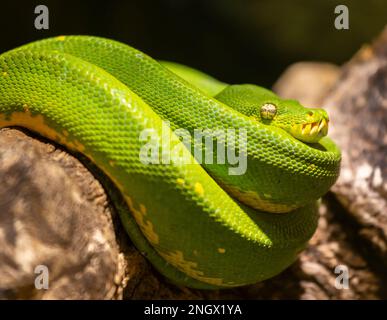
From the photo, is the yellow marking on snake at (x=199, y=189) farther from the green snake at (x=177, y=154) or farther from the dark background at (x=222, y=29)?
the dark background at (x=222, y=29)

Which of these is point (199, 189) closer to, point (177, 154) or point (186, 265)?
point (177, 154)

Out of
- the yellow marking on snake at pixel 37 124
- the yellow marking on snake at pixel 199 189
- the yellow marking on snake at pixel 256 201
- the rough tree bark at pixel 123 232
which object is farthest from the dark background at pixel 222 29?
the yellow marking on snake at pixel 199 189

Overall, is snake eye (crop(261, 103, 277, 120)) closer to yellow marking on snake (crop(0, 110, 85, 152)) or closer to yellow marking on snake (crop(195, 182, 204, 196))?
yellow marking on snake (crop(195, 182, 204, 196))

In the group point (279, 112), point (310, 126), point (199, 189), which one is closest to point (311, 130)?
point (310, 126)

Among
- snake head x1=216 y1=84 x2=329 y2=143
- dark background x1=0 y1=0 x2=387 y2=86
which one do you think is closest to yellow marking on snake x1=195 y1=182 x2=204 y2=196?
snake head x1=216 y1=84 x2=329 y2=143

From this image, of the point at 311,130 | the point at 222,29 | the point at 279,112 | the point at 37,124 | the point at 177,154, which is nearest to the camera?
the point at 177,154

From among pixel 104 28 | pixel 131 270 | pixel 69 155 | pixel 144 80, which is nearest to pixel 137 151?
pixel 69 155
